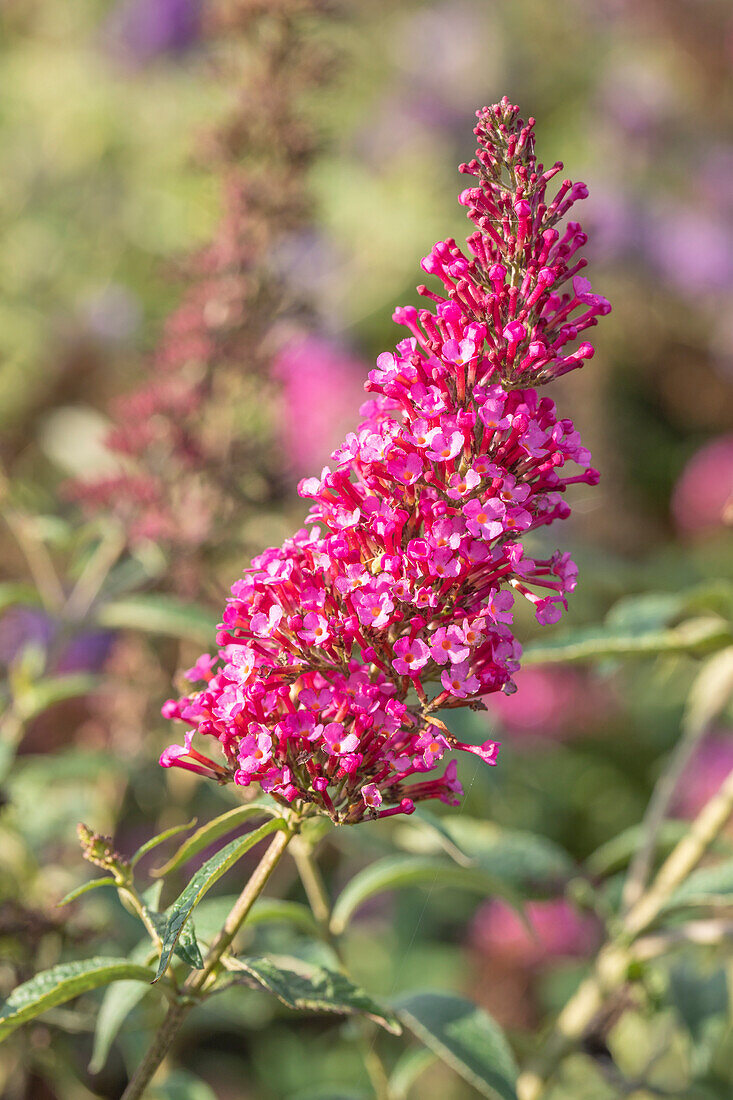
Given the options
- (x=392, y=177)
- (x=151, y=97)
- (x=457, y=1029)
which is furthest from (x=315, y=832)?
(x=151, y=97)

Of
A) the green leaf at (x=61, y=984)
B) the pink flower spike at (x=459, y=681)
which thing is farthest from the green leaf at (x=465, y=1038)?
the pink flower spike at (x=459, y=681)

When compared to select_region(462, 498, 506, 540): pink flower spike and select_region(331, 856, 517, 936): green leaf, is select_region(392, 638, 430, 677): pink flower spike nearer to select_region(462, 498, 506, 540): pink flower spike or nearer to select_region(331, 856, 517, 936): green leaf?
select_region(462, 498, 506, 540): pink flower spike

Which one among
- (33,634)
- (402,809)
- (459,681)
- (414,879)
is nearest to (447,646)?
(459,681)

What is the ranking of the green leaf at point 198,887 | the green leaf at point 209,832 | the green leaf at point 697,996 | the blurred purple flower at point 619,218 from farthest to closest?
1. the blurred purple flower at point 619,218
2. the green leaf at point 697,996
3. the green leaf at point 209,832
4. the green leaf at point 198,887

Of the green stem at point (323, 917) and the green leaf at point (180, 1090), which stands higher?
the green stem at point (323, 917)

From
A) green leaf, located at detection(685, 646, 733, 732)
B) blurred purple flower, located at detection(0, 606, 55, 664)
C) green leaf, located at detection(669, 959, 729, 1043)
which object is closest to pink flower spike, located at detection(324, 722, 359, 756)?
green leaf, located at detection(685, 646, 733, 732)

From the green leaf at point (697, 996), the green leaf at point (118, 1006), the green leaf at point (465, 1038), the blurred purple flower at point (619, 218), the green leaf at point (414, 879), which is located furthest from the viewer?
the blurred purple flower at point (619, 218)

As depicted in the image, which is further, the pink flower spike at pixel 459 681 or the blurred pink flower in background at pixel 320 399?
the blurred pink flower in background at pixel 320 399

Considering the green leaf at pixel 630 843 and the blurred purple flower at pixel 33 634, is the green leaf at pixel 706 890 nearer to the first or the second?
the green leaf at pixel 630 843
